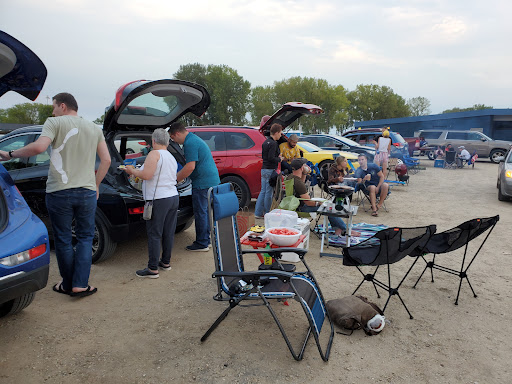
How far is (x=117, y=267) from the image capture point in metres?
4.62

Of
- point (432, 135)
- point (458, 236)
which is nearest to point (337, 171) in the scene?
point (458, 236)

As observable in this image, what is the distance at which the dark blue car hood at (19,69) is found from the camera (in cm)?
316

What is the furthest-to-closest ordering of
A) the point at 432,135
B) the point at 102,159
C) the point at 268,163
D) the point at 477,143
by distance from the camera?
the point at 432,135, the point at 477,143, the point at 268,163, the point at 102,159

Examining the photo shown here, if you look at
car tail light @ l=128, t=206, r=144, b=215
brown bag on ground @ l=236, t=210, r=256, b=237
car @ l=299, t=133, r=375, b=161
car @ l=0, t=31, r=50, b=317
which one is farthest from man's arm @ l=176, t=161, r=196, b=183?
car @ l=299, t=133, r=375, b=161

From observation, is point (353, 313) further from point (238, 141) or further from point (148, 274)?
point (238, 141)

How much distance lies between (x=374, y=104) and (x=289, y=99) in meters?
16.9

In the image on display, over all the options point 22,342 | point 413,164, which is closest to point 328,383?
point 22,342

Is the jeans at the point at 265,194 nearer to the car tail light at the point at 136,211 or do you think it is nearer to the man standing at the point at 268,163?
the man standing at the point at 268,163

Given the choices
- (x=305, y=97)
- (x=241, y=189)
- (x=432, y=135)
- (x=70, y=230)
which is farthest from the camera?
(x=305, y=97)

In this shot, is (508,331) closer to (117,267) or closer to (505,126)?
(117,267)

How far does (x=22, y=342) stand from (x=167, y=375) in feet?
4.20

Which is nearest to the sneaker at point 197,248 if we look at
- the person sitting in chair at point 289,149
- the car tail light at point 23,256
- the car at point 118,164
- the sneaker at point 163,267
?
the car at point 118,164

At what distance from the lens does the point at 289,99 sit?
6000 centimetres

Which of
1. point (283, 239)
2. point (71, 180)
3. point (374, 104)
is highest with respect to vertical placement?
point (374, 104)
